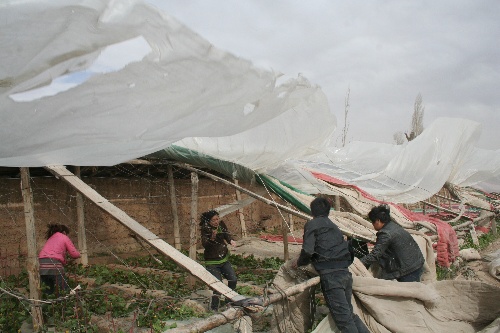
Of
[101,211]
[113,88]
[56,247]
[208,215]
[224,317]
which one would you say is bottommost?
[224,317]

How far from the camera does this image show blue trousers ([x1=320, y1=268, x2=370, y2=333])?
13.0 feet

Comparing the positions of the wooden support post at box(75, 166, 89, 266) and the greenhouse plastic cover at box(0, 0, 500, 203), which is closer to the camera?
the greenhouse plastic cover at box(0, 0, 500, 203)

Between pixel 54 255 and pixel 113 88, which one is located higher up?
pixel 113 88

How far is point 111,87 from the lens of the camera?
8.00 feet

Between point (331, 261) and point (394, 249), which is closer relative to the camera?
point (331, 261)

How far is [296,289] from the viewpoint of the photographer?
155 inches

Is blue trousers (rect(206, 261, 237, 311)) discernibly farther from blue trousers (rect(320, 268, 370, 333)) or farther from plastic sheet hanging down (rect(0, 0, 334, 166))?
plastic sheet hanging down (rect(0, 0, 334, 166))

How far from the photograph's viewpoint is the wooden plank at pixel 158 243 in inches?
135

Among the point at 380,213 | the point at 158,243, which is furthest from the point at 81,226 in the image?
the point at 380,213

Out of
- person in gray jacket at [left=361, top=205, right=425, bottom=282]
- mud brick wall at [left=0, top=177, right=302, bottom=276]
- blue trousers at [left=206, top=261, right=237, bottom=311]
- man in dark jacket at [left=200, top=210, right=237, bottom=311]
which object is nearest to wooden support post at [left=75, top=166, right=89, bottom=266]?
mud brick wall at [left=0, top=177, right=302, bottom=276]

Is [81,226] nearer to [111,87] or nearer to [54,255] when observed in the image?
[54,255]

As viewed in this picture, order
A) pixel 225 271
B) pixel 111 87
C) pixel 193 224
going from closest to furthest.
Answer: pixel 111 87 < pixel 225 271 < pixel 193 224

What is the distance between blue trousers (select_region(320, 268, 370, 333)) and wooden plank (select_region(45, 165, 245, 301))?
1.06 metres

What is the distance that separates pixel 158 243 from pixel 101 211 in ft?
15.4
